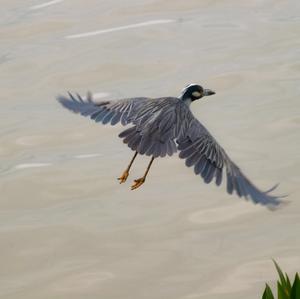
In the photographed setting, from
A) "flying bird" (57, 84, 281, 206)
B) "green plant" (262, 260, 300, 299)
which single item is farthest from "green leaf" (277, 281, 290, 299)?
"flying bird" (57, 84, 281, 206)

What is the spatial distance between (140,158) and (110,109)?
4579 millimetres

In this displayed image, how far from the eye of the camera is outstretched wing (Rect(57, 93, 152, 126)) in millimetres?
5484

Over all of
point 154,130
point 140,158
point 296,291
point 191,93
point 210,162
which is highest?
point 140,158

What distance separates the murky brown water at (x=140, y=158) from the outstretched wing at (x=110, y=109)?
226cm

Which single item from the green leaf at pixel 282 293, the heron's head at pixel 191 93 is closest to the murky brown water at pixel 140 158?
the heron's head at pixel 191 93

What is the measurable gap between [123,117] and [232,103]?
576 centimetres

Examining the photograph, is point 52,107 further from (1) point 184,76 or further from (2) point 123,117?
(2) point 123,117

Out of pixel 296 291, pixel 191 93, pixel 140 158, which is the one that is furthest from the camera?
pixel 140 158

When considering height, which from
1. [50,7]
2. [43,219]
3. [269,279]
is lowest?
[269,279]

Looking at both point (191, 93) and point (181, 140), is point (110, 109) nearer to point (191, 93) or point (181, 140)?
point (191, 93)

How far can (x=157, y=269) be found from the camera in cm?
833

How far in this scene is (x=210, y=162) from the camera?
5.21m

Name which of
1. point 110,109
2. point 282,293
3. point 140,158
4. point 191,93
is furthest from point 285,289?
point 140,158

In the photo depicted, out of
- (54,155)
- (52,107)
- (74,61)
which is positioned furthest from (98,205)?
(74,61)
